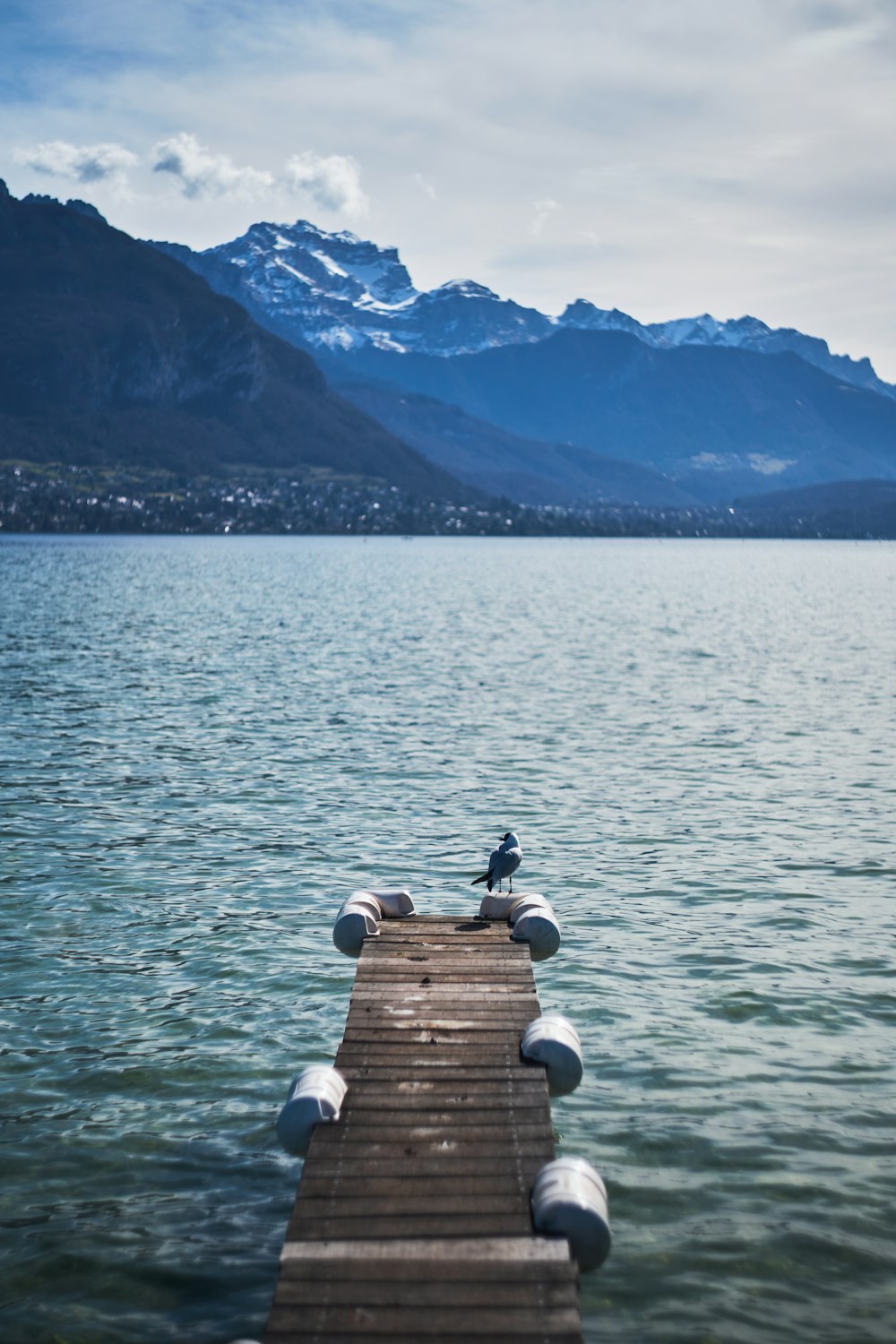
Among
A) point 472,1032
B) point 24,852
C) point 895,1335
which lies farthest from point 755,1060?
point 24,852

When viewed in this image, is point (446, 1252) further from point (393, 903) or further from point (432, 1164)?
point (393, 903)

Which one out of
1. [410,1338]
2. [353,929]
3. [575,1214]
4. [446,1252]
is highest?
[575,1214]

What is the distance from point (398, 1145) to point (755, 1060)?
24.7 ft

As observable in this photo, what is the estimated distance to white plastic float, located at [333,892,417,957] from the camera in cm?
2233

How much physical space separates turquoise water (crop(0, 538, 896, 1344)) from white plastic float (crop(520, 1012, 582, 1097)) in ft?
3.28

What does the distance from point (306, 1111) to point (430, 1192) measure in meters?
2.13

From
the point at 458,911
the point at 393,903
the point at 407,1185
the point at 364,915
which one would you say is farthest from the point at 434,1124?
the point at 458,911

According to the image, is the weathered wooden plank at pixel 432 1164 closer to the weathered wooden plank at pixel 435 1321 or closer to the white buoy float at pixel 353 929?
the weathered wooden plank at pixel 435 1321

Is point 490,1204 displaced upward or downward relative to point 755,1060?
upward

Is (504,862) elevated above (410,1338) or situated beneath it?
elevated above

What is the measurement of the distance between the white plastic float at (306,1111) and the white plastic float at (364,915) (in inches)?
278

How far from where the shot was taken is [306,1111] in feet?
48.4

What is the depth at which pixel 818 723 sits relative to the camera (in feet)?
174

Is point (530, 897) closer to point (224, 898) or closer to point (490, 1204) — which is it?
point (224, 898)
